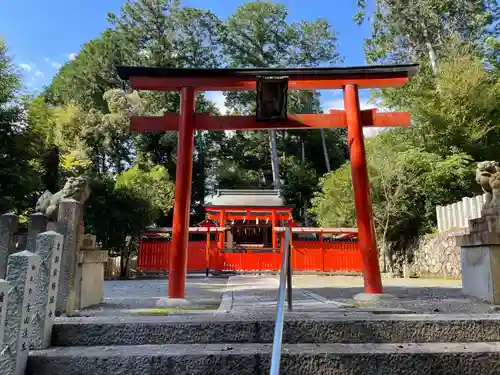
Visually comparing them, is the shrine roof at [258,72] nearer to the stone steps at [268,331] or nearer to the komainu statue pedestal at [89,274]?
the komainu statue pedestal at [89,274]

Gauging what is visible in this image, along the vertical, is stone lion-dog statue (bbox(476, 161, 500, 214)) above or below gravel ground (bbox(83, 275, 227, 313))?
above

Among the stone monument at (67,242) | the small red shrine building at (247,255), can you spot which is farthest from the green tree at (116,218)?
the stone monument at (67,242)

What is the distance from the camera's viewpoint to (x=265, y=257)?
51.6 ft

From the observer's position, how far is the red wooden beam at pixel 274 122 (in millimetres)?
6234

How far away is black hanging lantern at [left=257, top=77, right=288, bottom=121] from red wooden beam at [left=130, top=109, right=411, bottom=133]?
0.13 meters

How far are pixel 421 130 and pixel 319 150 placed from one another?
1564 cm

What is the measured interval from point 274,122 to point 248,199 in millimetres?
14250

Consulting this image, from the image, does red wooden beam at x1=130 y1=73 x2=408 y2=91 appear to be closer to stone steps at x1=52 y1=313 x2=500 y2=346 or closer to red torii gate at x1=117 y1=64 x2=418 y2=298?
red torii gate at x1=117 y1=64 x2=418 y2=298

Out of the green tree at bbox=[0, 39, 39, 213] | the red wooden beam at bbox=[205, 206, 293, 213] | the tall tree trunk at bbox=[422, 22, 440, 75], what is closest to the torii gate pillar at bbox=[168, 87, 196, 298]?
the green tree at bbox=[0, 39, 39, 213]

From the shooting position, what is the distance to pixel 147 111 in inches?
1061

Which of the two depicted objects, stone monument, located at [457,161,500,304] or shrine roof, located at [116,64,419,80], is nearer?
stone monument, located at [457,161,500,304]

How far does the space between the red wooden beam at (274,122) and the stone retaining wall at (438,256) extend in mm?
7056

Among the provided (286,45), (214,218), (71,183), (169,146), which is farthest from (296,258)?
(286,45)

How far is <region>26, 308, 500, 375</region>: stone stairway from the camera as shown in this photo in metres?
2.57
